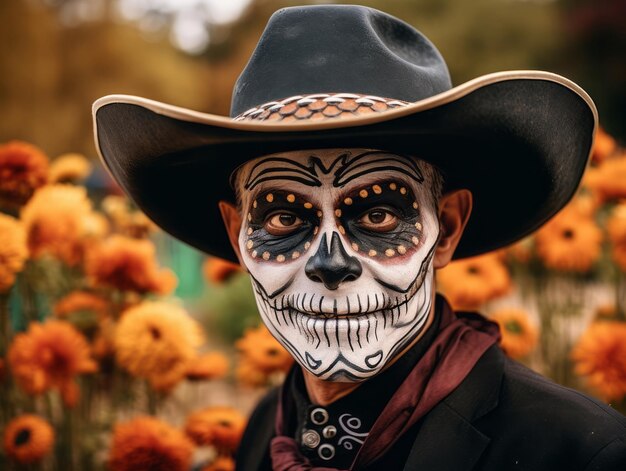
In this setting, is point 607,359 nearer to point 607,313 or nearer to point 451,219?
point 607,313

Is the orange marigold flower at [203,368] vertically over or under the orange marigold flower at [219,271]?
under

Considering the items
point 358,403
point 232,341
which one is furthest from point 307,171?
point 232,341

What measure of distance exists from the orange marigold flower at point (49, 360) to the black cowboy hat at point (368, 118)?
0.87 metres

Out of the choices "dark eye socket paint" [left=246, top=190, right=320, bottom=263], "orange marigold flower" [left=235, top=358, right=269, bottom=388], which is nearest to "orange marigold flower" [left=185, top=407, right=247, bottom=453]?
"orange marigold flower" [left=235, top=358, right=269, bottom=388]

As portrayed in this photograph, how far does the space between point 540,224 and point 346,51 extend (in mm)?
921

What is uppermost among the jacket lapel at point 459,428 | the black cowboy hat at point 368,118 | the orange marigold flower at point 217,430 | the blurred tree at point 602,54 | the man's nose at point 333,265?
the blurred tree at point 602,54

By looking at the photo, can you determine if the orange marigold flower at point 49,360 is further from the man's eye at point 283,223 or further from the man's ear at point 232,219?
the man's eye at point 283,223

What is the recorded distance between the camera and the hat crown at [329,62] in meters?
1.77

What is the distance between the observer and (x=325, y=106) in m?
1.71

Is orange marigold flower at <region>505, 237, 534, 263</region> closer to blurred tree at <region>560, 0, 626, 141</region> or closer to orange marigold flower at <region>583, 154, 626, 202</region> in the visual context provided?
orange marigold flower at <region>583, 154, 626, 202</region>

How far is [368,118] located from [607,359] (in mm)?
Result: 1775

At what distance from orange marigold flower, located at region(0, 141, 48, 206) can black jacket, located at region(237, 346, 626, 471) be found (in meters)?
1.85

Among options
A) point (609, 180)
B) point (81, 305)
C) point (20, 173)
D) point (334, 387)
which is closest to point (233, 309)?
point (81, 305)

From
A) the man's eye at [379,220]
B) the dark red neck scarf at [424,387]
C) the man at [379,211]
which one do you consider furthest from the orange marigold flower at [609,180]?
the man's eye at [379,220]
